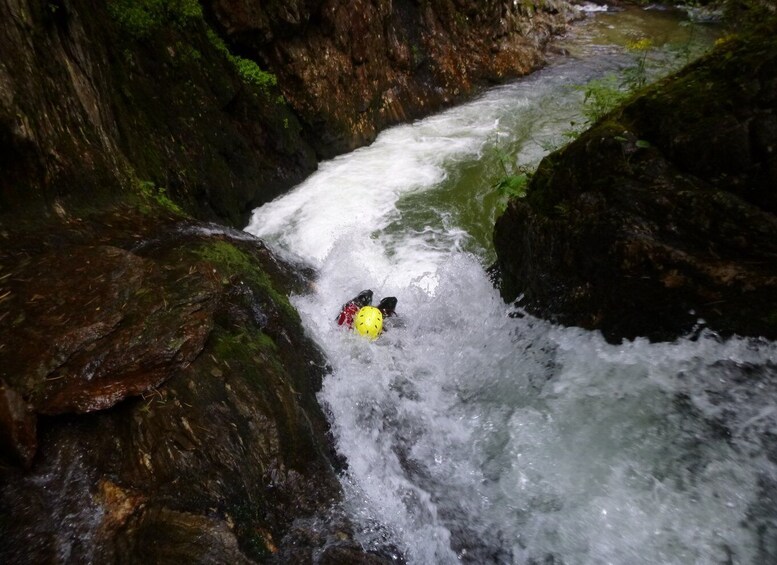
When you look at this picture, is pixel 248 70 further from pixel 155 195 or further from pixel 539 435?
pixel 539 435

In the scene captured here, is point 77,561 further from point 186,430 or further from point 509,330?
point 509,330

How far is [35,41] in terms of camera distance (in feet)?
13.2

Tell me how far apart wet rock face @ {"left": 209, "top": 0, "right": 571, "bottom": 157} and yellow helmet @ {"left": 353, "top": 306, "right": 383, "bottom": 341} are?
581cm

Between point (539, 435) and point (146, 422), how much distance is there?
2.78 m

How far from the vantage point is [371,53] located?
1083 cm

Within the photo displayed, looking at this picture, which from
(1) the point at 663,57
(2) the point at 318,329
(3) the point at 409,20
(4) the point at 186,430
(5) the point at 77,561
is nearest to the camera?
(5) the point at 77,561

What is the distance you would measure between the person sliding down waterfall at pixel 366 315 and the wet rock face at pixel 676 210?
6.40 ft

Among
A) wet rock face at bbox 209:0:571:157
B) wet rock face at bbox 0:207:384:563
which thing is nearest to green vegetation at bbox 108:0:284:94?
wet rock face at bbox 209:0:571:157

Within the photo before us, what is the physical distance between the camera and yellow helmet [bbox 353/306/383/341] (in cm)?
506

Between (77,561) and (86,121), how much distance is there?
4.05 metres

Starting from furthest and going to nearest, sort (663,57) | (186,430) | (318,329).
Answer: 1. (663,57)
2. (318,329)
3. (186,430)

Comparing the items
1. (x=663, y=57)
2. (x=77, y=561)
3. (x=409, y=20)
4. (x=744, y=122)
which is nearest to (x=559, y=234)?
(x=744, y=122)

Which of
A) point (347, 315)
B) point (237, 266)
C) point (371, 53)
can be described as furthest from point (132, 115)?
point (371, 53)

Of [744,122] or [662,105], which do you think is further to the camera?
[662,105]
